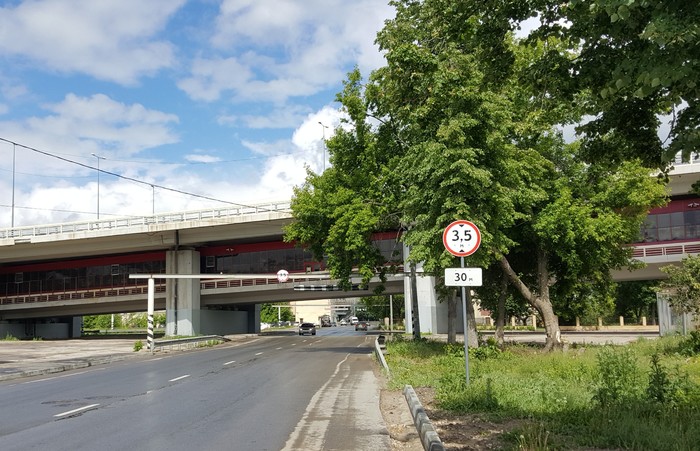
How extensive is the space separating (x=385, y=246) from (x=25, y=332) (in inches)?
1602

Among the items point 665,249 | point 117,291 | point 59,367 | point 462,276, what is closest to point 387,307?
point 117,291

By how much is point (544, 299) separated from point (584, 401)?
627 inches

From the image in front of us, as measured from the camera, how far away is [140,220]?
1944 inches

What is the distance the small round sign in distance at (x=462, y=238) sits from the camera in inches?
448

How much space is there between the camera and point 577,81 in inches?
275

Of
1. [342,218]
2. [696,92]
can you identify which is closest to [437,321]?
[342,218]

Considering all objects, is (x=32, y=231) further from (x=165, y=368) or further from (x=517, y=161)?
(x=517, y=161)

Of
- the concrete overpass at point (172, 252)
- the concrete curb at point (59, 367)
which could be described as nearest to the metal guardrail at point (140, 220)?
the concrete overpass at point (172, 252)

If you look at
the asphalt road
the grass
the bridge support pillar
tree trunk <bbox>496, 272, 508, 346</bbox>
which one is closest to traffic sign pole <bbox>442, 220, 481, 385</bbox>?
the grass

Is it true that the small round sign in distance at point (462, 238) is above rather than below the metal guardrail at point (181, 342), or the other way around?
above

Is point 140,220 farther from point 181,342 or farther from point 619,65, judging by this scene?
point 619,65

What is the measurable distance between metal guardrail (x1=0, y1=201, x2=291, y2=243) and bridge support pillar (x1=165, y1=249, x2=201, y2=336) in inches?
176

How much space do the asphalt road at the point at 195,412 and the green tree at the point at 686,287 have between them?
483 inches

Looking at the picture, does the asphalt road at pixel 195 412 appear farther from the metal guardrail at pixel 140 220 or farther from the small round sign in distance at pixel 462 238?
the metal guardrail at pixel 140 220
